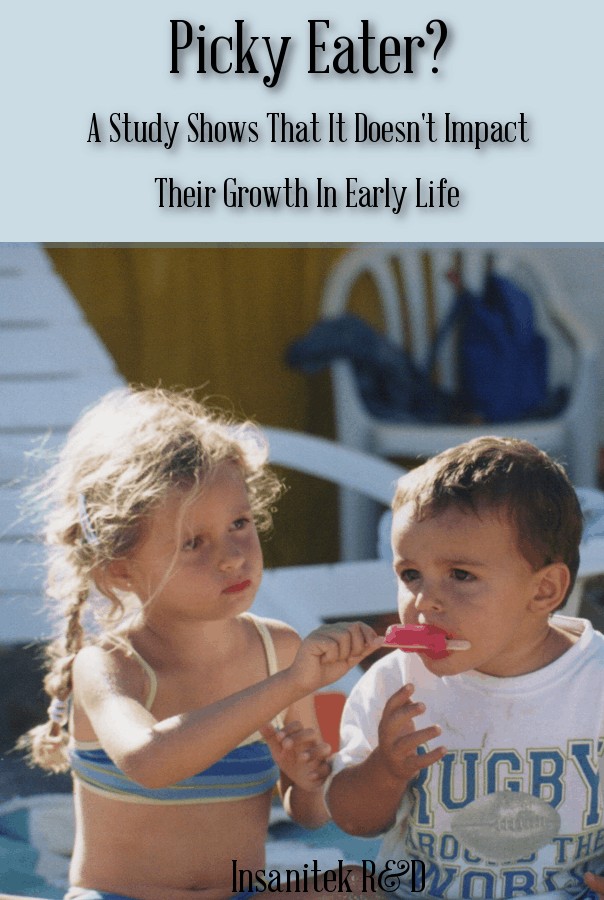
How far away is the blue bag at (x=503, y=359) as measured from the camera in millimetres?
3633

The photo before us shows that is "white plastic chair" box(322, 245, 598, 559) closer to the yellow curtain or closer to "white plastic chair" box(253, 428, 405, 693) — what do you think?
the yellow curtain

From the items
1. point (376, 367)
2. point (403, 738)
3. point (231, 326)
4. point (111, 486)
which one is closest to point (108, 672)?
point (111, 486)

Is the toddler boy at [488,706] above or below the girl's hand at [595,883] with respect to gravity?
above

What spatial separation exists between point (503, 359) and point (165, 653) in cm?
232

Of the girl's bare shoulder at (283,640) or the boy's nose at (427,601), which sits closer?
the boy's nose at (427,601)

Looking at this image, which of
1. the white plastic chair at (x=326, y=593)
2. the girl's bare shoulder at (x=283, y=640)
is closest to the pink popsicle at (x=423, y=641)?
the girl's bare shoulder at (x=283, y=640)

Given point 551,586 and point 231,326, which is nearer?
point 551,586

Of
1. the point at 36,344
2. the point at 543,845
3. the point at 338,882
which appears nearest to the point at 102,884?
the point at 338,882

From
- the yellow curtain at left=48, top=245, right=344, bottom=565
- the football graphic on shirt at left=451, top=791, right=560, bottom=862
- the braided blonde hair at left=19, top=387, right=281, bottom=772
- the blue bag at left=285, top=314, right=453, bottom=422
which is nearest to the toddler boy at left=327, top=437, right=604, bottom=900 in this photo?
the football graphic on shirt at left=451, top=791, right=560, bottom=862

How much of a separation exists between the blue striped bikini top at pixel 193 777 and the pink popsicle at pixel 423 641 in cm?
27

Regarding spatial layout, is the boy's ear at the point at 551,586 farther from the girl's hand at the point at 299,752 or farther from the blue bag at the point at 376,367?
the blue bag at the point at 376,367

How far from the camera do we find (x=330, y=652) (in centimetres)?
128

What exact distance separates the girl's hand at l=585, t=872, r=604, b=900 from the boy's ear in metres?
0.28

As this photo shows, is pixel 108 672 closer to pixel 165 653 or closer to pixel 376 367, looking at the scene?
pixel 165 653
